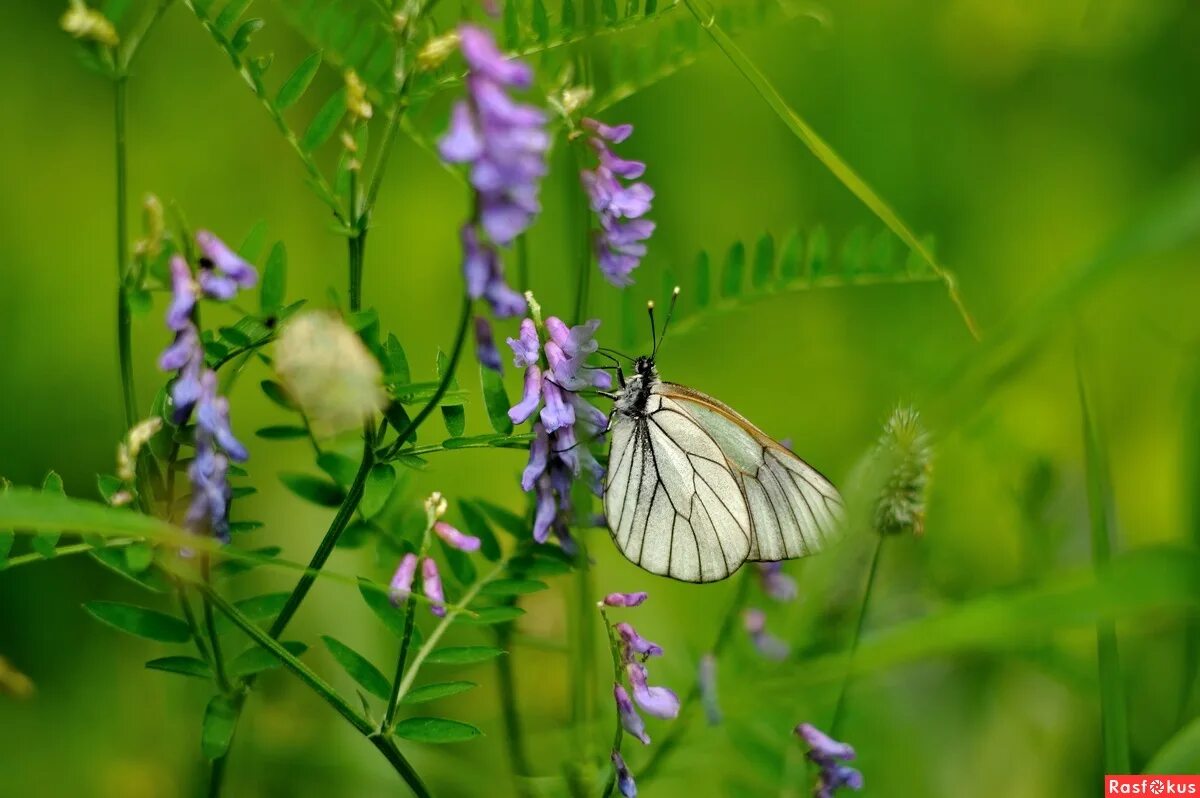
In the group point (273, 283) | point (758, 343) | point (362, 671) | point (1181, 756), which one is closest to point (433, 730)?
point (362, 671)

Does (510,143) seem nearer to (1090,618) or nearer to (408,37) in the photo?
(408,37)

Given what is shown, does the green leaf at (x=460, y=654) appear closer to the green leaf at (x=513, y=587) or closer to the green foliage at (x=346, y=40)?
the green leaf at (x=513, y=587)

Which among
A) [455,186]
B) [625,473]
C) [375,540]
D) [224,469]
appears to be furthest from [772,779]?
[455,186]

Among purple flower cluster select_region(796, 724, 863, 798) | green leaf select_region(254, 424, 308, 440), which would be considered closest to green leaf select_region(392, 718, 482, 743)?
green leaf select_region(254, 424, 308, 440)

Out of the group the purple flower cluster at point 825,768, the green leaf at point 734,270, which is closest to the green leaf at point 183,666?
the purple flower cluster at point 825,768

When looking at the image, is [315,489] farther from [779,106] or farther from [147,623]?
[779,106]

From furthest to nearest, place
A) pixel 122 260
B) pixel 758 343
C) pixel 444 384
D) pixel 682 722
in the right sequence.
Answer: pixel 758 343, pixel 682 722, pixel 122 260, pixel 444 384
